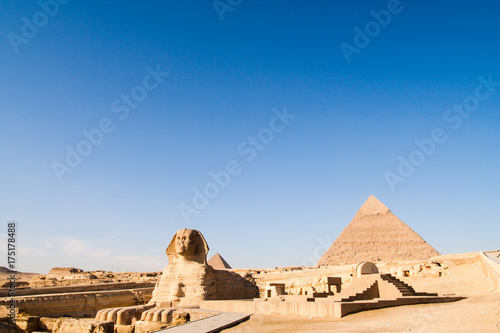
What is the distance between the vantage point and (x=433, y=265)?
81.0 feet

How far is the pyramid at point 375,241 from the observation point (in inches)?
2965

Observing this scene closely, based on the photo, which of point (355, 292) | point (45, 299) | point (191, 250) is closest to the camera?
point (355, 292)

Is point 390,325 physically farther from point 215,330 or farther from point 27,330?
point 27,330

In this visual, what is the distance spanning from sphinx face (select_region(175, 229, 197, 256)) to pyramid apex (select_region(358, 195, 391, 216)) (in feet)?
261

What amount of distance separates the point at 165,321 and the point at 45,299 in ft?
20.0

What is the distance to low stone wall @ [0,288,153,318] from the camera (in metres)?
11.8

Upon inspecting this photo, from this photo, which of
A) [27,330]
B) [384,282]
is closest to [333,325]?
[384,282]

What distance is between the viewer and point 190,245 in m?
13.5

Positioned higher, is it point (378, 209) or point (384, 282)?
point (378, 209)

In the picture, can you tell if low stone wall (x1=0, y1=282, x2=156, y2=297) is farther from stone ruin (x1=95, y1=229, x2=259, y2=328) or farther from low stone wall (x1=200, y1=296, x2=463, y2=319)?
low stone wall (x1=200, y1=296, x2=463, y2=319)

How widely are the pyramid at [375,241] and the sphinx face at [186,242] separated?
218 feet

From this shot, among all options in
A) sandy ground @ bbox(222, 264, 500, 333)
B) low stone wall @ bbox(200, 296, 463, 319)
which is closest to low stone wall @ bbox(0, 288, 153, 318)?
low stone wall @ bbox(200, 296, 463, 319)

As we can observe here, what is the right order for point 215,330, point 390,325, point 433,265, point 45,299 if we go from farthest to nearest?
point 433,265 < point 45,299 < point 215,330 < point 390,325

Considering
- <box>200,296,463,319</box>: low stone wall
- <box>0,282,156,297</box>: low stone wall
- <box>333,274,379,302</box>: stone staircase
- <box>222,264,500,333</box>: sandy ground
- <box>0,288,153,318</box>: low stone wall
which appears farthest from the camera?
<box>0,282,156,297</box>: low stone wall
